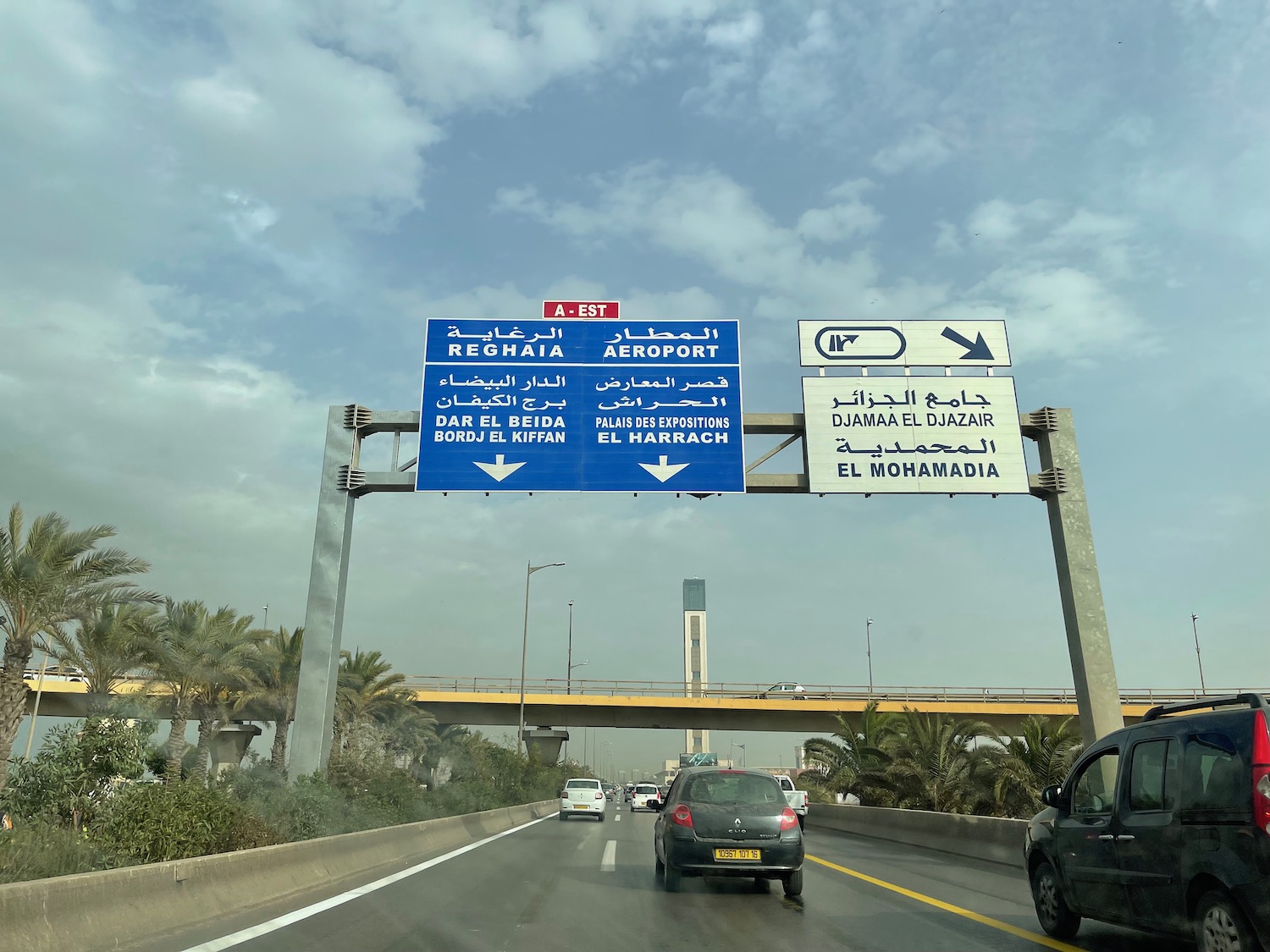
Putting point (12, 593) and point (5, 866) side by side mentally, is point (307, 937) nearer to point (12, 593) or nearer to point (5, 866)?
point (5, 866)

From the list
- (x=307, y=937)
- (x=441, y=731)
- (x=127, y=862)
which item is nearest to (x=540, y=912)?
(x=307, y=937)

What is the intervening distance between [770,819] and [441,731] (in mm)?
57981

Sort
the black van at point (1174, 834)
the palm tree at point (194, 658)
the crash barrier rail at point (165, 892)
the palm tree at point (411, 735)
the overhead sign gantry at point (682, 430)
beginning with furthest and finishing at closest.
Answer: the palm tree at point (411, 735), the palm tree at point (194, 658), the overhead sign gantry at point (682, 430), the crash barrier rail at point (165, 892), the black van at point (1174, 834)

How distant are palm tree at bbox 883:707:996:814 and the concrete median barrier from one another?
1.68 meters

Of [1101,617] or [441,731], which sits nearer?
[1101,617]

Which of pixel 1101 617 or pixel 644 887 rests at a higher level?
pixel 1101 617


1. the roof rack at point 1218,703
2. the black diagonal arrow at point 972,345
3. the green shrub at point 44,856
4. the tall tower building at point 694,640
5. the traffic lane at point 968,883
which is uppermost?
the tall tower building at point 694,640

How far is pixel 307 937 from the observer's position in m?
8.06

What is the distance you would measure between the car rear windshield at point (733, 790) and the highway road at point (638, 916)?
3.46 feet

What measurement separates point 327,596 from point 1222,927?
53.3ft

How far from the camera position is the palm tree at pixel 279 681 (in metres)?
40.0

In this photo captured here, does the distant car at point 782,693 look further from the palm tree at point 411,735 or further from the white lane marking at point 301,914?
the white lane marking at point 301,914

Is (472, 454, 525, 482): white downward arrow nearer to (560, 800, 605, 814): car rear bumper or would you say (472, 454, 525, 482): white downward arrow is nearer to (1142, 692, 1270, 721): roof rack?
(1142, 692, 1270, 721): roof rack

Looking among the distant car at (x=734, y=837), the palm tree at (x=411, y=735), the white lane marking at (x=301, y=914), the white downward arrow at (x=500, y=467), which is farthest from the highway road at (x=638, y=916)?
the palm tree at (x=411, y=735)
